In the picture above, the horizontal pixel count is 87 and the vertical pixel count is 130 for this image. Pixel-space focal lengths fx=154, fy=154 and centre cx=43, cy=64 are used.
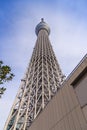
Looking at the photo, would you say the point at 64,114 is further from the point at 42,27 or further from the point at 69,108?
the point at 42,27

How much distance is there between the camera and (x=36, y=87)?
38062mm

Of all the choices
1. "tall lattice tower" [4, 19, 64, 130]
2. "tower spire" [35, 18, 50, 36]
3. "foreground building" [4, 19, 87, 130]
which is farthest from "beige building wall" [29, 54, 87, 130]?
"tower spire" [35, 18, 50, 36]

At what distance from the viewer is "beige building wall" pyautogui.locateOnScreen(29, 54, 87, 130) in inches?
303

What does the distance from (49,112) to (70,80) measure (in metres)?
3.00

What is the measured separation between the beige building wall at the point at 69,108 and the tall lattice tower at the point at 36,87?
1221 centimetres

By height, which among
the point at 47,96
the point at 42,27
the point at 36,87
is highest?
the point at 42,27

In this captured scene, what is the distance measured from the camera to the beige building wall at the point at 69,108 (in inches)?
303

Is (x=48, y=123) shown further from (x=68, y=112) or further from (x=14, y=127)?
(x=14, y=127)

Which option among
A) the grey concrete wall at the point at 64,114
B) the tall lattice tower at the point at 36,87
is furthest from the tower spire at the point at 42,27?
the grey concrete wall at the point at 64,114

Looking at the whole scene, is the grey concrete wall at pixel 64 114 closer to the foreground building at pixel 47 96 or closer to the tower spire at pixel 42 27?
the foreground building at pixel 47 96

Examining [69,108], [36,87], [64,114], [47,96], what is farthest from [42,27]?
[69,108]

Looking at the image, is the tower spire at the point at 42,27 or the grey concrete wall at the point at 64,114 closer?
the grey concrete wall at the point at 64,114

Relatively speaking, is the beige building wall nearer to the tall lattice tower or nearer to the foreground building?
the foreground building

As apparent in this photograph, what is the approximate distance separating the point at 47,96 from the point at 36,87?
3950 mm
